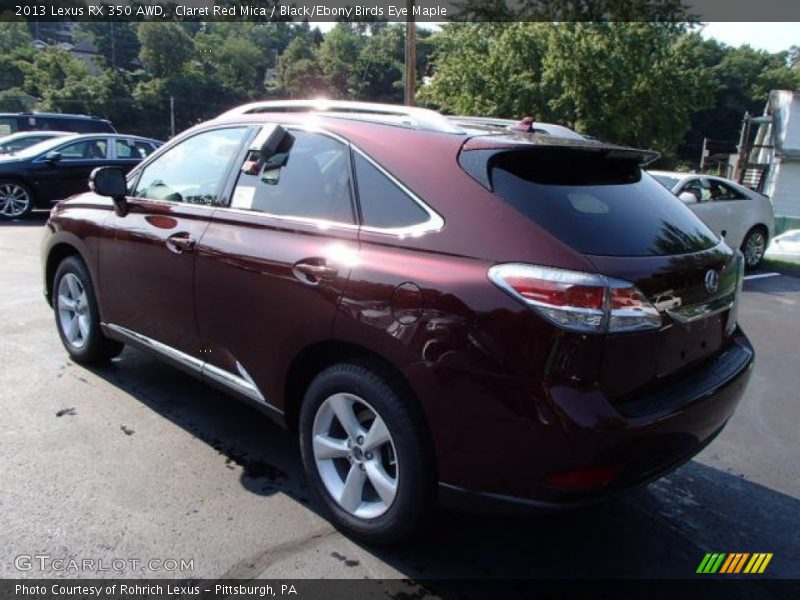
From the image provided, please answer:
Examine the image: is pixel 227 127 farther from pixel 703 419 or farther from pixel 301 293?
pixel 703 419

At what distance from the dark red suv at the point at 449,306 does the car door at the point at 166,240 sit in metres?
0.02

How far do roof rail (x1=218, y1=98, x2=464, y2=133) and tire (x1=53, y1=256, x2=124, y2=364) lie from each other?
5.35 ft

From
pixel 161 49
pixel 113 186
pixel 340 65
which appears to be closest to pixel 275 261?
pixel 113 186

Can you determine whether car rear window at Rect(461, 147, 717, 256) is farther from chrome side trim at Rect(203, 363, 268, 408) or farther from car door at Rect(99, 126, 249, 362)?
car door at Rect(99, 126, 249, 362)

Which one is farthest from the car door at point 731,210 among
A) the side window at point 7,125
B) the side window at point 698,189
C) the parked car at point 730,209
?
the side window at point 7,125

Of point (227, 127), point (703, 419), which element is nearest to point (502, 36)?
point (227, 127)

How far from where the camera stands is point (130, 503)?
114 inches

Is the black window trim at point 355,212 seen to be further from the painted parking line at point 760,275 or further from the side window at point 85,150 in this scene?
the side window at point 85,150

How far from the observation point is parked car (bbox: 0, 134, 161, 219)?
453 inches

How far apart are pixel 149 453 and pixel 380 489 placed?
1.46 m

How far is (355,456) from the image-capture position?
2.68 metres

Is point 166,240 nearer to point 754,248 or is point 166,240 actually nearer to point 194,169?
point 194,169

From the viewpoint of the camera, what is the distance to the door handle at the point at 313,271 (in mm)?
2645

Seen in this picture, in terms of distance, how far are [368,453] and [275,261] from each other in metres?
0.95
